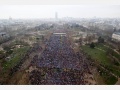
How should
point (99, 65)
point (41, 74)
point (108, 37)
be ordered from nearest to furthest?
1. point (41, 74)
2. point (99, 65)
3. point (108, 37)

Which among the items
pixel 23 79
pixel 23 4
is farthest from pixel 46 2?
pixel 23 79

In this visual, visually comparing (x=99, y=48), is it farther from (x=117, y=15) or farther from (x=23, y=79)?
(x=23, y=79)

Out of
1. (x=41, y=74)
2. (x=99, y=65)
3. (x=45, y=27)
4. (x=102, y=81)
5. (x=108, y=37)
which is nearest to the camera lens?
(x=102, y=81)

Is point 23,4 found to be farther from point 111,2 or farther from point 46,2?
point 111,2

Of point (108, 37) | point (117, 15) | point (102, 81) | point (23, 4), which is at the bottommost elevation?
point (102, 81)

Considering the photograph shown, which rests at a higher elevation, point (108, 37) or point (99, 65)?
point (108, 37)

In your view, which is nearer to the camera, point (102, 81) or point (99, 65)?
point (102, 81)

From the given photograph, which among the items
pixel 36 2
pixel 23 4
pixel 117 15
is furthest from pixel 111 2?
pixel 23 4
